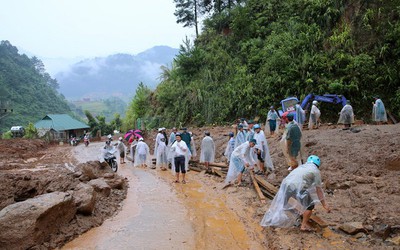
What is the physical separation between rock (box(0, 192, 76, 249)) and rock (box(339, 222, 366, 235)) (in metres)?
5.02

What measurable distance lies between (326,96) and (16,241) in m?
15.5

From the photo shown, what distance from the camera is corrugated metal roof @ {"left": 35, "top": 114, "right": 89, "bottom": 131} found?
39.5 m

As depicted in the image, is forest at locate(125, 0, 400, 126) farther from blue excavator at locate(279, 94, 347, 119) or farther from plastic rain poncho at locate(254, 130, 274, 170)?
plastic rain poncho at locate(254, 130, 274, 170)

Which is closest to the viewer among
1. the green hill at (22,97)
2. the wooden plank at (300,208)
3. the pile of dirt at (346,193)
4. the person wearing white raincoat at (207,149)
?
the pile of dirt at (346,193)

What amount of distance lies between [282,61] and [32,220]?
17.2 metres

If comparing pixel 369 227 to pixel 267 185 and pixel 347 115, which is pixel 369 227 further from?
pixel 347 115

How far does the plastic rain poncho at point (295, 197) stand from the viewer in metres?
5.48

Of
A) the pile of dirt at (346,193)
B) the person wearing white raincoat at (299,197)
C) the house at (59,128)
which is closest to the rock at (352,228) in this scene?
the pile of dirt at (346,193)

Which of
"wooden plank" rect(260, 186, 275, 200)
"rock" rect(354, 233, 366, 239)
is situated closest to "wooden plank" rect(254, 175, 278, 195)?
"wooden plank" rect(260, 186, 275, 200)

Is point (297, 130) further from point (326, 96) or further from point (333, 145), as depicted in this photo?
point (326, 96)

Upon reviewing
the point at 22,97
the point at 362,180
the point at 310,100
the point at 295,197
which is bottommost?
the point at 362,180

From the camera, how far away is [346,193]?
24.2 feet

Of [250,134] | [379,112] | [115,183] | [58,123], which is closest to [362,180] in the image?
[250,134]

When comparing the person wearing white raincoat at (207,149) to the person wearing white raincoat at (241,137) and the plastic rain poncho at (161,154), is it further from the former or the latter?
the plastic rain poncho at (161,154)
